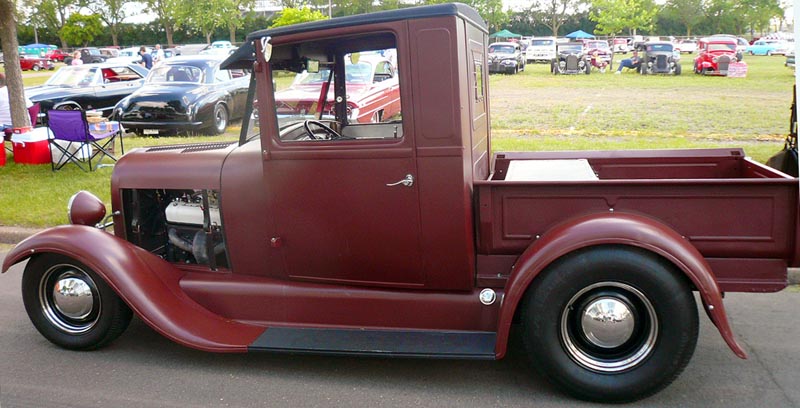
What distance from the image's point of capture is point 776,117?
40.7ft

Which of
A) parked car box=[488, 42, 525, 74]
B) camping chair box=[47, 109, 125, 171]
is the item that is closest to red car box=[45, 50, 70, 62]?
parked car box=[488, 42, 525, 74]

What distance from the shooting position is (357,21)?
3.43m

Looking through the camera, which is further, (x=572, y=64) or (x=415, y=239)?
(x=572, y=64)

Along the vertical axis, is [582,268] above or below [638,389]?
above

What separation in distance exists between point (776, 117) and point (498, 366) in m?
11.0

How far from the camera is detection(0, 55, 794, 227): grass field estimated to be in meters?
8.27

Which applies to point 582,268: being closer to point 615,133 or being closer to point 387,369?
point 387,369

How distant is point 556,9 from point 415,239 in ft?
222

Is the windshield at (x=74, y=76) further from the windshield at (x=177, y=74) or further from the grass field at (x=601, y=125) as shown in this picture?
the grass field at (x=601, y=125)

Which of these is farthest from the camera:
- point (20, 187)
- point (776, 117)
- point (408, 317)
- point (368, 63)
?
point (776, 117)

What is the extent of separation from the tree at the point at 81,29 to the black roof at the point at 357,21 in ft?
209

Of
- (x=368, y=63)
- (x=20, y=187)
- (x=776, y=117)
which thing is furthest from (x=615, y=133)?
(x=20, y=187)

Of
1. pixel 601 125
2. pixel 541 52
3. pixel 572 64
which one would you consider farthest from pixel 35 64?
pixel 601 125

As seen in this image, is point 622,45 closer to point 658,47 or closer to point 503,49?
point 658,47
